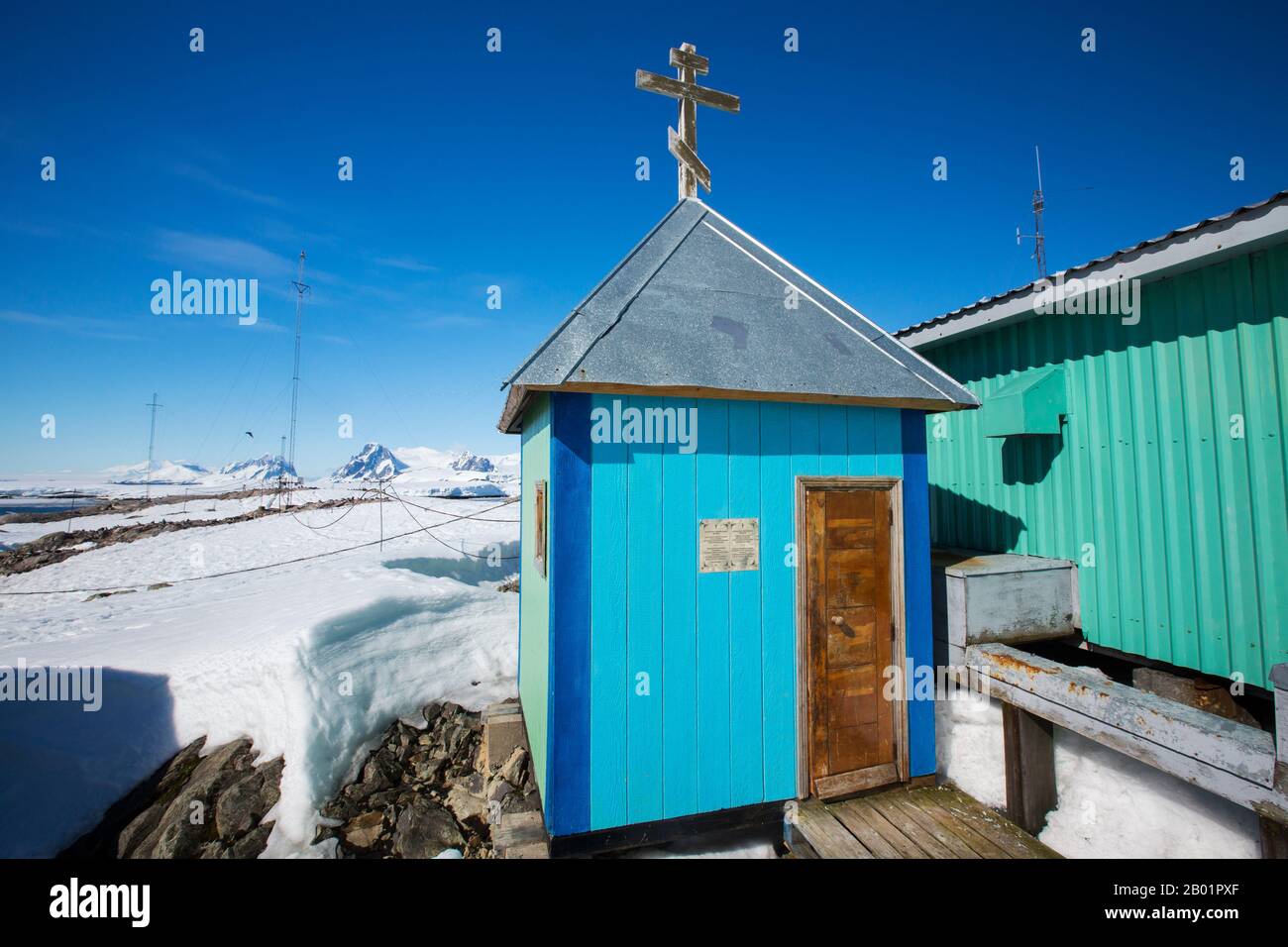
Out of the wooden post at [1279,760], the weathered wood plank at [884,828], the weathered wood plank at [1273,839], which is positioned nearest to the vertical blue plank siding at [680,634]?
the weathered wood plank at [884,828]

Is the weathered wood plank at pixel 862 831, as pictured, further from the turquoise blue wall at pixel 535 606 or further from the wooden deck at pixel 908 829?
the turquoise blue wall at pixel 535 606

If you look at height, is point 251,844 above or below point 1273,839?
below

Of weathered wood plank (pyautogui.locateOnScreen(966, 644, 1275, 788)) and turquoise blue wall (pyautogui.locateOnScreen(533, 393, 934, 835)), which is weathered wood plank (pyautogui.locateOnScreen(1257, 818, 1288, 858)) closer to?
weathered wood plank (pyautogui.locateOnScreen(966, 644, 1275, 788))

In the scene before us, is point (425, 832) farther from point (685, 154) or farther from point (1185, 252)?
point (1185, 252)

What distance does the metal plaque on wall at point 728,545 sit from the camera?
3.83 m

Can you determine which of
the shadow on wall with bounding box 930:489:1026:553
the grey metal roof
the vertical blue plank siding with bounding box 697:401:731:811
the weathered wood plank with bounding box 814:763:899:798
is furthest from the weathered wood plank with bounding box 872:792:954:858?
the shadow on wall with bounding box 930:489:1026:553

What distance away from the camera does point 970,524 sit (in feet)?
21.4

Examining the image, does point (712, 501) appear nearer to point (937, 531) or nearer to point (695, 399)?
point (695, 399)

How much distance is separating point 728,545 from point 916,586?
1817mm

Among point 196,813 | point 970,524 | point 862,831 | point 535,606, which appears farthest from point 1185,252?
point 196,813

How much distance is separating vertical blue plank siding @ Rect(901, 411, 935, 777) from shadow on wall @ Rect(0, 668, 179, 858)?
727 cm

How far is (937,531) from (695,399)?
506 cm

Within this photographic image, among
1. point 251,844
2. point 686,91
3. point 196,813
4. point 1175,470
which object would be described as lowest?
point 251,844
